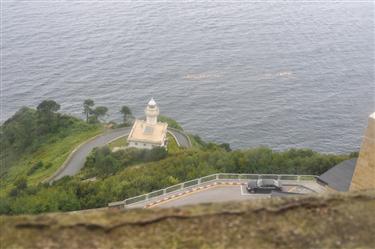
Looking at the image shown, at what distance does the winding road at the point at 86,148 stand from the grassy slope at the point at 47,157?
2.32 feet

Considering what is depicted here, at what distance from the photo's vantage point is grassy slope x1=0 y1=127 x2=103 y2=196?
139 ft

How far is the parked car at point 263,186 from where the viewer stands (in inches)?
992

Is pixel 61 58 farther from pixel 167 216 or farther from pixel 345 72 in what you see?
pixel 167 216

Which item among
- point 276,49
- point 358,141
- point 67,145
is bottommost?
point 358,141

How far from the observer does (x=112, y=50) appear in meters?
76.1

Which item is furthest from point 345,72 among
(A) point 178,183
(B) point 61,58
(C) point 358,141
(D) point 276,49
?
(A) point 178,183

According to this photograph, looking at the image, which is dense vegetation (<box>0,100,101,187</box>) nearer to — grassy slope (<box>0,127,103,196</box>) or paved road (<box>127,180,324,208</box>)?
grassy slope (<box>0,127,103,196</box>)

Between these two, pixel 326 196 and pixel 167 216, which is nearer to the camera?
pixel 167 216

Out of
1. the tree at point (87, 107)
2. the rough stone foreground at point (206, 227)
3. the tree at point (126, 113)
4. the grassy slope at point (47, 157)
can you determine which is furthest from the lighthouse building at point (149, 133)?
the rough stone foreground at point (206, 227)

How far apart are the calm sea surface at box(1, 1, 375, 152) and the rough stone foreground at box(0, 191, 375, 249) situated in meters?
49.9

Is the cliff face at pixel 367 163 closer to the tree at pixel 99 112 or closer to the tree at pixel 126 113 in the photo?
the tree at pixel 126 113

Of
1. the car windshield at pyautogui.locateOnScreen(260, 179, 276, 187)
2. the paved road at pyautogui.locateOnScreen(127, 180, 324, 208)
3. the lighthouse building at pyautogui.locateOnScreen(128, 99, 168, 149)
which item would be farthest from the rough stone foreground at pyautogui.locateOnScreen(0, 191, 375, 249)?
the lighthouse building at pyautogui.locateOnScreen(128, 99, 168, 149)

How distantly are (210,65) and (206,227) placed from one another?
69.6 m

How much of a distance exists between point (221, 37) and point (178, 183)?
59.0 m
